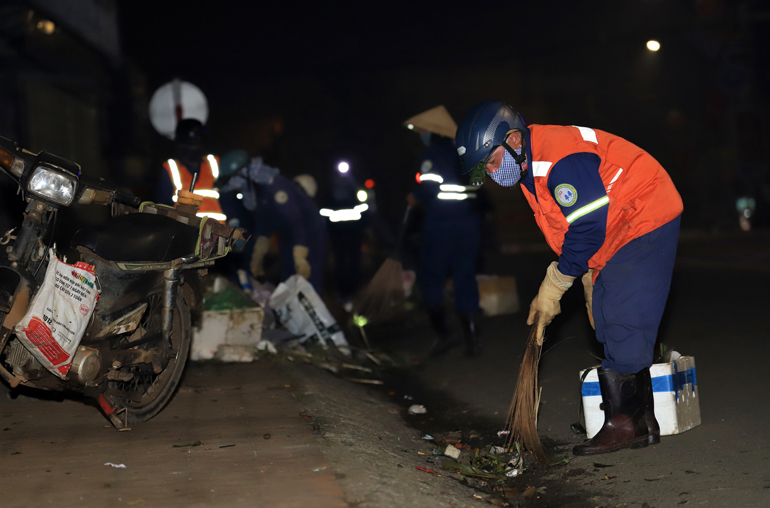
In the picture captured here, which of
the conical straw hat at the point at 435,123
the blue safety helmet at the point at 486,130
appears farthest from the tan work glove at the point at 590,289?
→ the conical straw hat at the point at 435,123

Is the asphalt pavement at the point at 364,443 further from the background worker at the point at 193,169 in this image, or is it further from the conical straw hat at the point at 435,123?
the conical straw hat at the point at 435,123

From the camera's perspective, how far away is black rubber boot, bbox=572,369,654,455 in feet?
12.3

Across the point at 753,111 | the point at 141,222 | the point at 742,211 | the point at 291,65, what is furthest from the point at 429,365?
the point at 753,111

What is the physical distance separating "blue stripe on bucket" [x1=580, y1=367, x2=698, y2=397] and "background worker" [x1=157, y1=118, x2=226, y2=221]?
3.74 m

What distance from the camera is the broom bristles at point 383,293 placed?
7.81 metres

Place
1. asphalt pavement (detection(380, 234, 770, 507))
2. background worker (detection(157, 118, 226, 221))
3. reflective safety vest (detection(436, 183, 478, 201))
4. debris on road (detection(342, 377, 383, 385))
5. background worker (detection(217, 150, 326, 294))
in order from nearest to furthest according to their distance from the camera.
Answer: asphalt pavement (detection(380, 234, 770, 507)), debris on road (detection(342, 377, 383, 385)), background worker (detection(157, 118, 226, 221)), reflective safety vest (detection(436, 183, 478, 201)), background worker (detection(217, 150, 326, 294))

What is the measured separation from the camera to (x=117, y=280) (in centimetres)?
Answer: 383

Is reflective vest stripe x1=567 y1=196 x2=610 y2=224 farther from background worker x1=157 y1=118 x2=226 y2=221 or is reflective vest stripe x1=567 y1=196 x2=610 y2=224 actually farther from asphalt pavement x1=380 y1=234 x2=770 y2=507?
background worker x1=157 y1=118 x2=226 y2=221

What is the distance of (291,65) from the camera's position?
59.2ft

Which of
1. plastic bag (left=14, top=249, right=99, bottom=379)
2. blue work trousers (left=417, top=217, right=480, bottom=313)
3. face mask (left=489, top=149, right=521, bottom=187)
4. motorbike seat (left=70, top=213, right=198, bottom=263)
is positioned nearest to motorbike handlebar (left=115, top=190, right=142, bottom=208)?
motorbike seat (left=70, top=213, right=198, bottom=263)

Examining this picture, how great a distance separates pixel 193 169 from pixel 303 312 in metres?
1.59

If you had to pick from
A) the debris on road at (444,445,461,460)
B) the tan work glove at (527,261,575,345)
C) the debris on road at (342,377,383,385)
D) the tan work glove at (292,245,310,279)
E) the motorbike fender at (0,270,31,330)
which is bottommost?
the debris on road at (444,445,461,460)

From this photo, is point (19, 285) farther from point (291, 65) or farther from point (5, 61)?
point (291, 65)

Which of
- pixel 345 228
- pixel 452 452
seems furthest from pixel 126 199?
pixel 345 228
